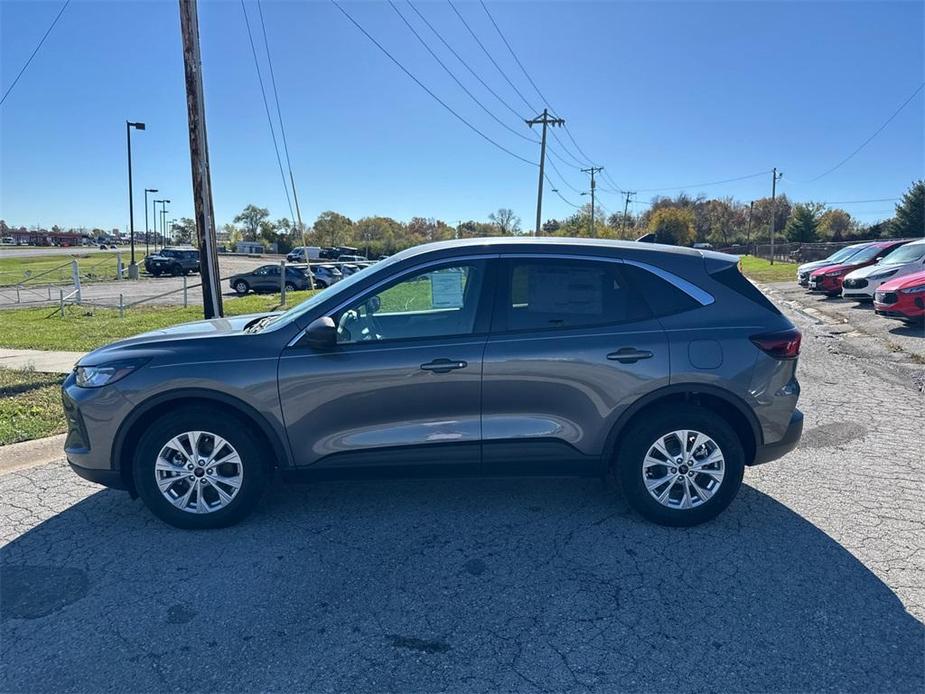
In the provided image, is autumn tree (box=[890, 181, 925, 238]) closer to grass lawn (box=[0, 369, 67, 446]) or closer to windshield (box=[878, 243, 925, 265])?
windshield (box=[878, 243, 925, 265])

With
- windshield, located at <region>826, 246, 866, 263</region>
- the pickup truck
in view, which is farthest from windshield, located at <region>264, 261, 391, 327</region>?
the pickup truck

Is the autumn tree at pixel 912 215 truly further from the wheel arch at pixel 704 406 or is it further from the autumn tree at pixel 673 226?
the wheel arch at pixel 704 406

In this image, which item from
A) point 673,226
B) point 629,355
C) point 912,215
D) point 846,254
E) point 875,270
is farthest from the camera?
point 673,226

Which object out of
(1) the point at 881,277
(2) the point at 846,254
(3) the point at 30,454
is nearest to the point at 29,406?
(3) the point at 30,454

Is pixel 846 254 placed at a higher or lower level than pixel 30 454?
higher

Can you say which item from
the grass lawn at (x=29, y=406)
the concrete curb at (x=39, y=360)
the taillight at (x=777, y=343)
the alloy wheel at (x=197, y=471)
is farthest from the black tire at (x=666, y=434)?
the concrete curb at (x=39, y=360)

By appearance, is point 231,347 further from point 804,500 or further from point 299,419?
point 804,500

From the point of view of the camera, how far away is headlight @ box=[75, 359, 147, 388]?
3.44 metres

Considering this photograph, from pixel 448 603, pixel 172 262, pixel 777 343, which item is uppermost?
pixel 172 262

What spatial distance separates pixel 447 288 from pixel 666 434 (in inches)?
64.0

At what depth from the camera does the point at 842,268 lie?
16.8m

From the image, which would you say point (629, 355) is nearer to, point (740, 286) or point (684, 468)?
point (684, 468)

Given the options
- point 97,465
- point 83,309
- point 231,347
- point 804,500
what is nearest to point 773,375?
point 804,500

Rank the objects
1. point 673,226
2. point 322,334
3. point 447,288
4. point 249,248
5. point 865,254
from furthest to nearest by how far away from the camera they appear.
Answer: point 249,248, point 673,226, point 865,254, point 447,288, point 322,334
